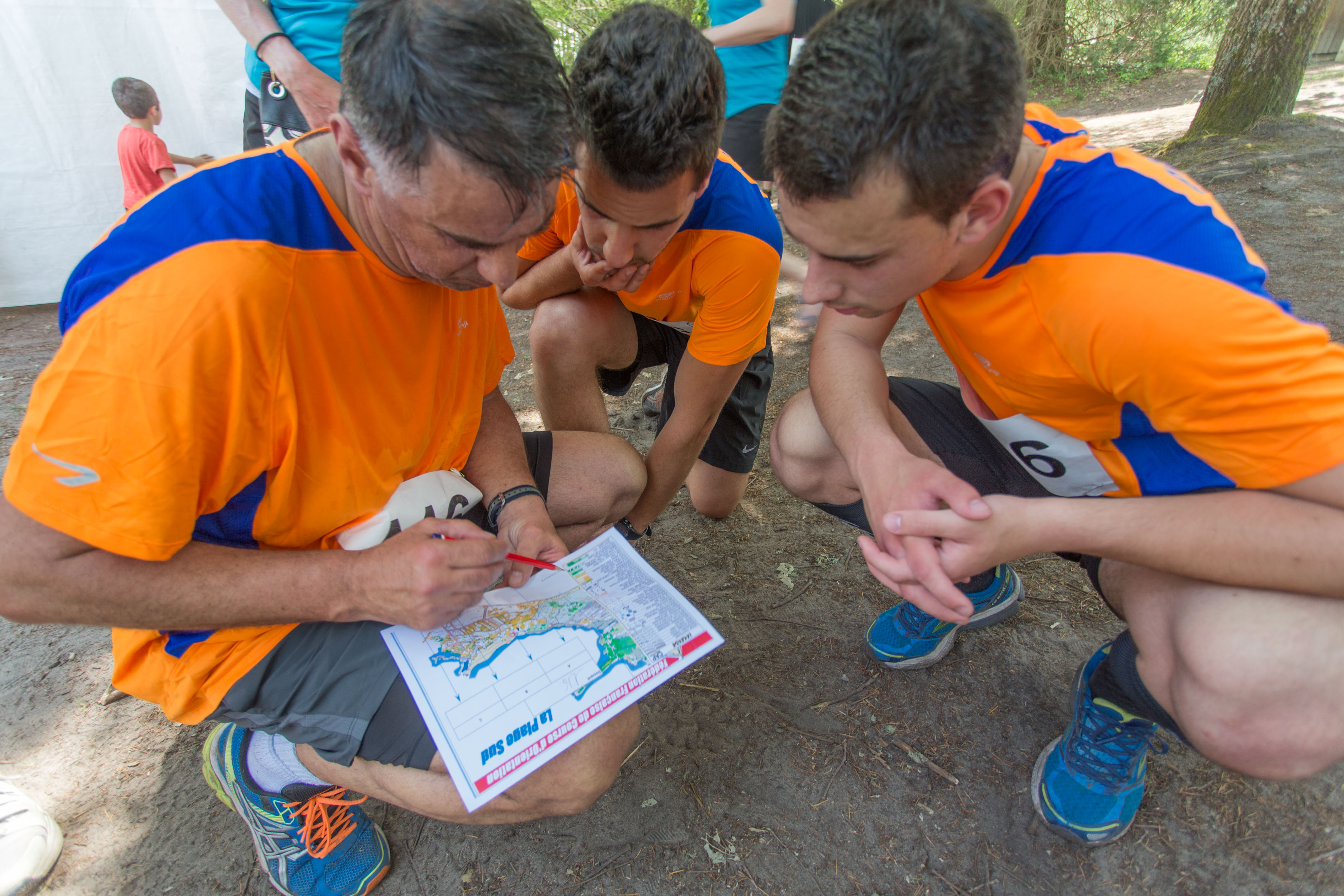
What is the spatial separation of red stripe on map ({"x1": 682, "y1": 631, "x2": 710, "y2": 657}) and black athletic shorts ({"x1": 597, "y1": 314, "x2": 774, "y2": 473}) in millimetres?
1071

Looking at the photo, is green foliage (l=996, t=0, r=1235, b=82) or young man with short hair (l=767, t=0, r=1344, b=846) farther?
green foliage (l=996, t=0, r=1235, b=82)

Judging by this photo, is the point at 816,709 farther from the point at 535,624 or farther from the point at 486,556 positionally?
the point at 486,556

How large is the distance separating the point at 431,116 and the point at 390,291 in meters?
0.44

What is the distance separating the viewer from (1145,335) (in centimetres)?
112

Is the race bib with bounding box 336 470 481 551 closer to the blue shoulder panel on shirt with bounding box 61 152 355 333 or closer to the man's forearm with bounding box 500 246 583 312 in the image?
the blue shoulder panel on shirt with bounding box 61 152 355 333

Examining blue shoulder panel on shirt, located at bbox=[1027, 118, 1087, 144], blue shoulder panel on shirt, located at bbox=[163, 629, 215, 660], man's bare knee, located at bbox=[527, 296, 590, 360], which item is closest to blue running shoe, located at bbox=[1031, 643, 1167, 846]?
blue shoulder panel on shirt, located at bbox=[1027, 118, 1087, 144]

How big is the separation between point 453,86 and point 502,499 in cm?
100

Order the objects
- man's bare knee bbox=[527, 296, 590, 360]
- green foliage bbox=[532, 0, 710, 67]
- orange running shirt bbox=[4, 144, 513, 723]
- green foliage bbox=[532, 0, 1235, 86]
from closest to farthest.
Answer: orange running shirt bbox=[4, 144, 513, 723] < man's bare knee bbox=[527, 296, 590, 360] < green foliage bbox=[532, 0, 1235, 86] < green foliage bbox=[532, 0, 710, 67]

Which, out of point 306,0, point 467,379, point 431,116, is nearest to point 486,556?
point 467,379

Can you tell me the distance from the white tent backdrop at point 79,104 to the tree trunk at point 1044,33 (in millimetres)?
11894

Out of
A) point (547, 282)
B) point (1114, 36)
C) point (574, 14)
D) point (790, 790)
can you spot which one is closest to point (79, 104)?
point (547, 282)

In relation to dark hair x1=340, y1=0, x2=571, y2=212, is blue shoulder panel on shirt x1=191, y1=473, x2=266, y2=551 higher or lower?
lower

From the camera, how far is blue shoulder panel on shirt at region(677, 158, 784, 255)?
76.2 inches

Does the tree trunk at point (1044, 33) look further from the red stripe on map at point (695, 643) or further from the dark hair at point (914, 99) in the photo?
the red stripe on map at point (695, 643)
